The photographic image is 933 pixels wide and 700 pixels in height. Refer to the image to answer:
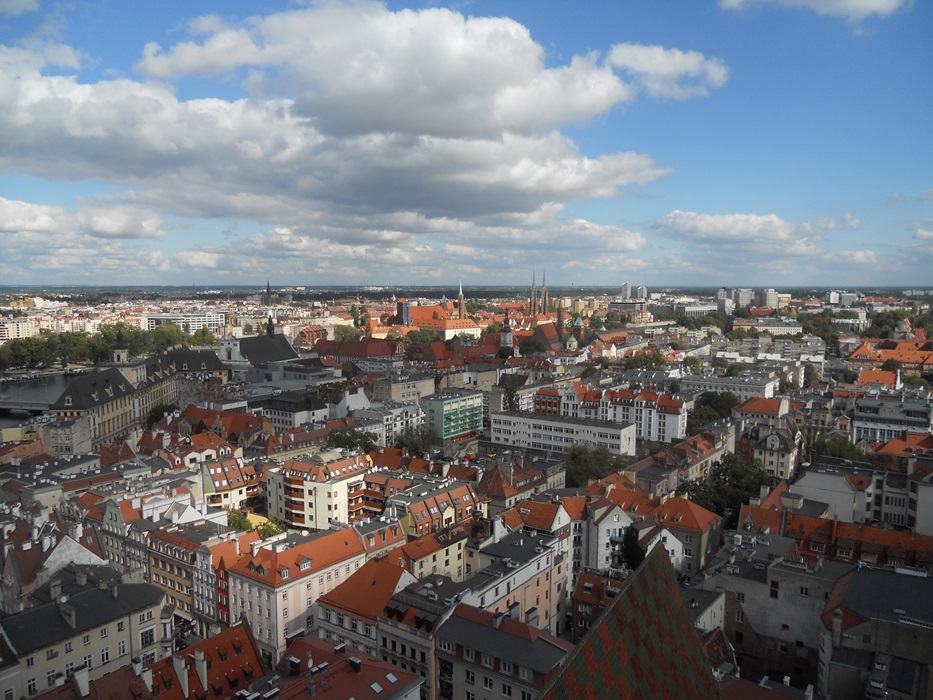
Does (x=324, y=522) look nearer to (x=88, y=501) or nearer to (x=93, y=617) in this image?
(x=88, y=501)

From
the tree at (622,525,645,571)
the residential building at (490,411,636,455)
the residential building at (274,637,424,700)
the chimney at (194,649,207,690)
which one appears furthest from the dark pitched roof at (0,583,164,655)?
the residential building at (490,411,636,455)

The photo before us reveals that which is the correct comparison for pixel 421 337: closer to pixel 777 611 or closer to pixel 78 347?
pixel 78 347

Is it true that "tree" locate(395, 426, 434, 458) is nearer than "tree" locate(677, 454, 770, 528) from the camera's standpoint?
No

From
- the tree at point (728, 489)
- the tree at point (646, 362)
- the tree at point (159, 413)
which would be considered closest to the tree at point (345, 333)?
the tree at point (646, 362)

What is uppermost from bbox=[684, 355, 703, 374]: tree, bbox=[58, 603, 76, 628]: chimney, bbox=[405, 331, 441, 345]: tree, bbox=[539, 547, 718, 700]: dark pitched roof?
bbox=[539, 547, 718, 700]: dark pitched roof

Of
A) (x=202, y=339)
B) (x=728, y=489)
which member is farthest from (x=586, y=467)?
(x=202, y=339)

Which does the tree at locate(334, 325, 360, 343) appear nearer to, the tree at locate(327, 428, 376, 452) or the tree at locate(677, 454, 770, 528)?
the tree at locate(327, 428, 376, 452)

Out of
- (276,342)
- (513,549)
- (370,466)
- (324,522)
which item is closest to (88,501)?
(324,522)
